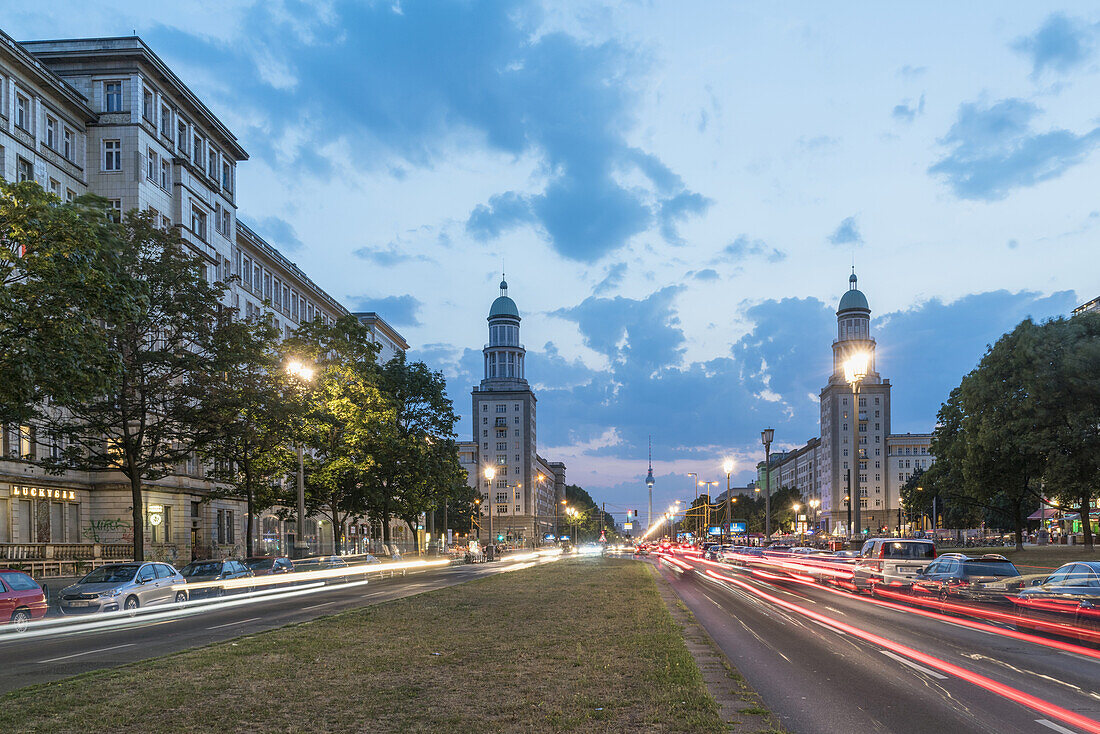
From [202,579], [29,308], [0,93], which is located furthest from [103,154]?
[29,308]

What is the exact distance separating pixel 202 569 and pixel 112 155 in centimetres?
3365

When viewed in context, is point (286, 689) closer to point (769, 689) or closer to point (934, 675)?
point (769, 689)

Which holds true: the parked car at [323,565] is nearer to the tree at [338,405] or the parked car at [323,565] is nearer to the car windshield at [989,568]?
the tree at [338,405]

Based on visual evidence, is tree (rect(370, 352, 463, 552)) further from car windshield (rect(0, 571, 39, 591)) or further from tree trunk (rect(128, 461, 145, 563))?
car windshield (rect(0, 571, 39, 591))

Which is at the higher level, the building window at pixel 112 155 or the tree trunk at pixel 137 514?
the building window at pixel 112 155

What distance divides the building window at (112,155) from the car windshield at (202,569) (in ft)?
106

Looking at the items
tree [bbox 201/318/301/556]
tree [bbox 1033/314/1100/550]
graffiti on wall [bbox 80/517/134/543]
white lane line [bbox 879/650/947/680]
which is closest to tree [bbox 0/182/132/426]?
tree [bbox 201/318/301/556]

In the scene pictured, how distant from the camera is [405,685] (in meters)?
11.7

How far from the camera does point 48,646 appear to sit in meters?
18.4

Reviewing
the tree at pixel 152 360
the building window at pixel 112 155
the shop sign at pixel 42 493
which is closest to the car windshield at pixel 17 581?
the tree at pixel 152 360

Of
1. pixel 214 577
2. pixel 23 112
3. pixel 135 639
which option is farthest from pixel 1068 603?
pixel 23 112

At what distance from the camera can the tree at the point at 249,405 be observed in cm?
3700

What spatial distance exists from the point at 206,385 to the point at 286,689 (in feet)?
91.4

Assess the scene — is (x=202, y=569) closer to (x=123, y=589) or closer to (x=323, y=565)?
(x=123, y=589)
